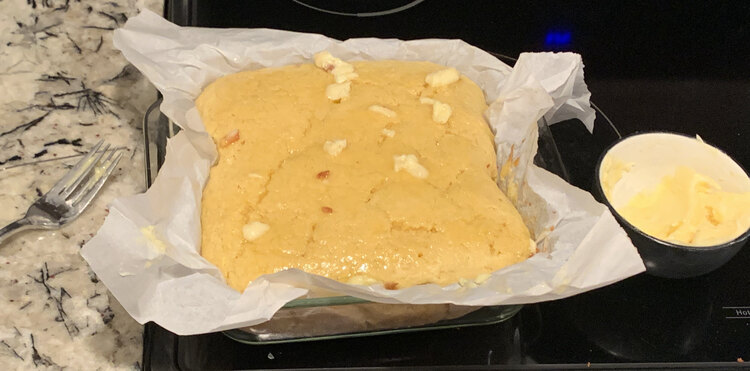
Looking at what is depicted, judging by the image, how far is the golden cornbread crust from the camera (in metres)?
0.88

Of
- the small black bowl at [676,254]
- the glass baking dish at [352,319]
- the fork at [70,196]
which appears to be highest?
the small black bowl at [676,254]

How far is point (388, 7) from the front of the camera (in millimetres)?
1351

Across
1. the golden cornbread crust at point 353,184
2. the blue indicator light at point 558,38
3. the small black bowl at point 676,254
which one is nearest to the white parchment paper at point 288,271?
the golden cornbread crust at point 353,184

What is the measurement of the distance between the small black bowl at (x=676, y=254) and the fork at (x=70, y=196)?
0.82 metres

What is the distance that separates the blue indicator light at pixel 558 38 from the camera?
1381 millimetres

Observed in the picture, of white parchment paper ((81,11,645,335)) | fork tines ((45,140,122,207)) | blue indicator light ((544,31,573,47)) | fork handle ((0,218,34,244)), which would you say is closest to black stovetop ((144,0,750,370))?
blue indicator light ((544,31,573,47))

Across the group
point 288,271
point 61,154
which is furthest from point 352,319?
point 61,154

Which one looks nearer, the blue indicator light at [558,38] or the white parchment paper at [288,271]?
the white parchment paper at [288,271]

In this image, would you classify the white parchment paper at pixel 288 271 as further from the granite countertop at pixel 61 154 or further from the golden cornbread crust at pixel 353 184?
the granite countertop at pixel 61 154

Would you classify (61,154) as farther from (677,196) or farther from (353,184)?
(677,196)

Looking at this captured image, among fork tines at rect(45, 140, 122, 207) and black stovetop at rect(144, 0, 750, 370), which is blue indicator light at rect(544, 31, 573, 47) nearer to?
black stovetop at rect(144, 0, 750, 370)

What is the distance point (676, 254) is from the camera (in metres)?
1.02

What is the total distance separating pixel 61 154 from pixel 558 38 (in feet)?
3.21

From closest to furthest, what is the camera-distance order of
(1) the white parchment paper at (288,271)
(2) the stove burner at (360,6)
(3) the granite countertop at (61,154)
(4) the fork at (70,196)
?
(1) the white parchment paper at (288,271) → (3) the granite countertop at (61,154) → (4) the fork at (70,196) → (2) the stove burner at (360,6)
